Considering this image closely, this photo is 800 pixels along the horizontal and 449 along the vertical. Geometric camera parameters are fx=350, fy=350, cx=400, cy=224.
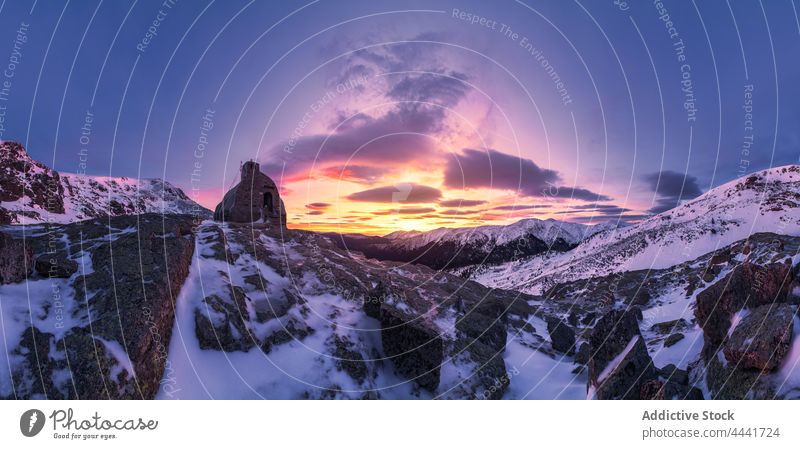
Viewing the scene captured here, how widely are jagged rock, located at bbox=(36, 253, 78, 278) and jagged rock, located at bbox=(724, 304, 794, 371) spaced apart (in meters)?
29.6

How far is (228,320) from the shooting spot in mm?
19750

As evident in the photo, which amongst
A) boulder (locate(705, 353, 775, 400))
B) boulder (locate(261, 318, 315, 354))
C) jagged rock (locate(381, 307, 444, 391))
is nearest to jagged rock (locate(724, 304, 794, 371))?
boulder (locate(705, 353, 775, 400))

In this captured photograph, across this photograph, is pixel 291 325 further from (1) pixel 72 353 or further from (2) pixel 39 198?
(2) pixel 39 198

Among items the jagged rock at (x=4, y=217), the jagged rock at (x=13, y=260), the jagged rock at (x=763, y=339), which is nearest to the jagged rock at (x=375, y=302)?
the jagged rock at (x=13, y=260)

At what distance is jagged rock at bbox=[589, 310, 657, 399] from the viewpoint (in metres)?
15.9

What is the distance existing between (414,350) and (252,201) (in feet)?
92.4

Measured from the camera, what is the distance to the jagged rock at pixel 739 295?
1527cm

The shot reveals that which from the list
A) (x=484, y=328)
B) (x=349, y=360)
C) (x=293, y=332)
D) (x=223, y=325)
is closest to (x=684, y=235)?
(x=484, y=328)

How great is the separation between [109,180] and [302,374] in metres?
129

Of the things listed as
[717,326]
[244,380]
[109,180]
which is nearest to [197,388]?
[244,380]

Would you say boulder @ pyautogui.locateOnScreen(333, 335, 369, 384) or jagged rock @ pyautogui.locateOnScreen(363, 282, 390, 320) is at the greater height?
jagged rock @ pyautogui.locateOnScreen(363, 282, 390, 320)

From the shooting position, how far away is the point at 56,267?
1728 centimetres

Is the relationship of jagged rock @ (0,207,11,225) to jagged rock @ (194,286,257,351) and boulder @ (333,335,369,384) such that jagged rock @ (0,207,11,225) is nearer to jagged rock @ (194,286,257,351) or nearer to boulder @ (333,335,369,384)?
jagged rock @ (194,286,257,351)

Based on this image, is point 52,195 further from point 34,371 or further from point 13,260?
point 34,371
